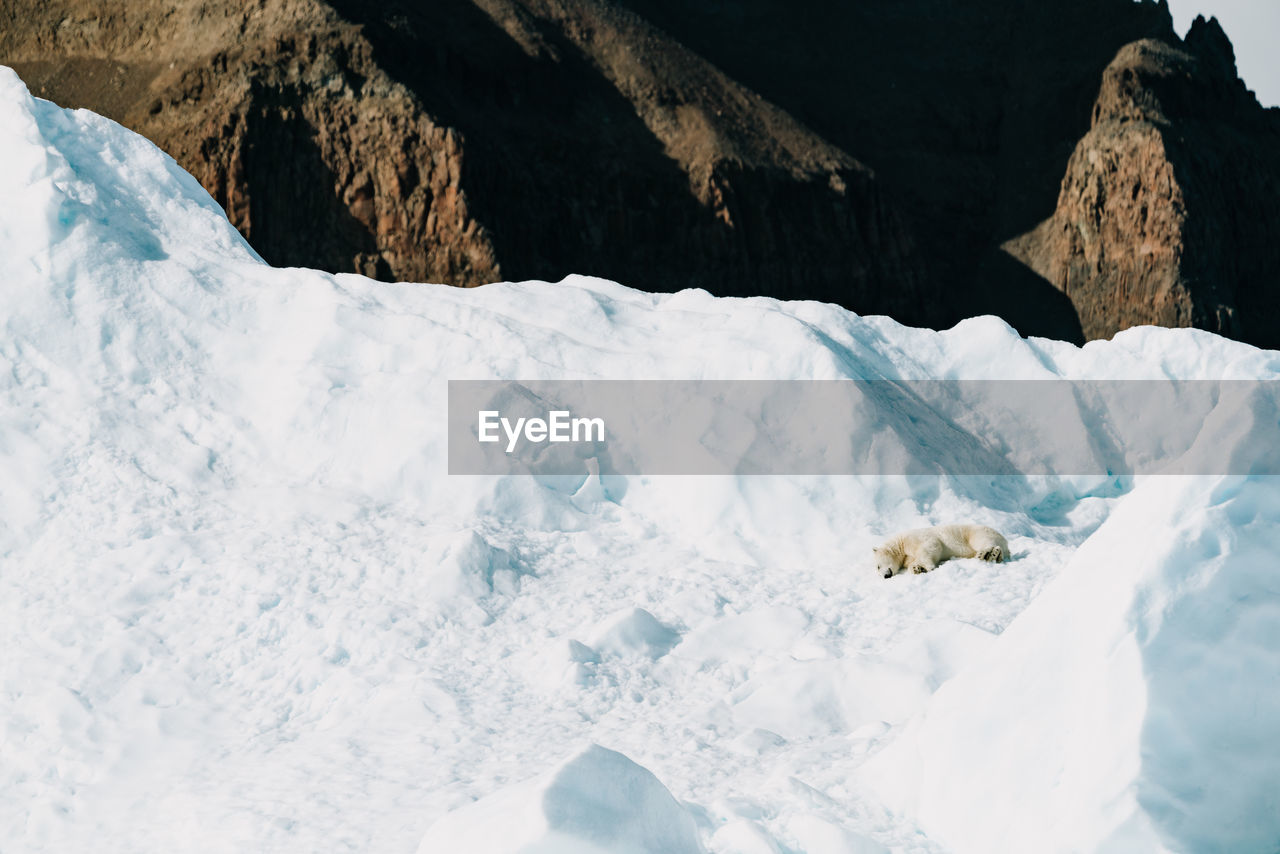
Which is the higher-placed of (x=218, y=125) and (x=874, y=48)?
(x=874, y=48)

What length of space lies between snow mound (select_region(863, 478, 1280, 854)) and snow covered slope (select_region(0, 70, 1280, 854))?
1 centimetres

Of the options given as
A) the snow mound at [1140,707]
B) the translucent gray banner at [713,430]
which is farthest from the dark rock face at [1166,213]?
the snow mound at [1140,707]

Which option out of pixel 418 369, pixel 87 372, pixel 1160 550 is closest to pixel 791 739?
pixel 1160 550

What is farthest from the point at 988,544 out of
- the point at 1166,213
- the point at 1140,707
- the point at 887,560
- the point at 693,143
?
the point at 1166,213

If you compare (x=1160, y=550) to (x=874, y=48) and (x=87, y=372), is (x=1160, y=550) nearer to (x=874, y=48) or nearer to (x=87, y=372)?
(x=87, y=372)

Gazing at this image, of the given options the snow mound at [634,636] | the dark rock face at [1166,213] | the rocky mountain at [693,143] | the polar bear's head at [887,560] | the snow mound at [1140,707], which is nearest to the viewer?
the snow mound at [1140,707]

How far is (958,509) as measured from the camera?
7.99 meters

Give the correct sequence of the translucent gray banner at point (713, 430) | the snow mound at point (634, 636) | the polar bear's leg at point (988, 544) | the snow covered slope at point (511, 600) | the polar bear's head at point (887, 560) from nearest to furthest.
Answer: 1. the snow covered slope at point (511, 600)
2. the snow mound at point (634, 636)
3. the polar bear's head at point (887, 560)
4. the polar bear's leg at point (988, 544)
5. the translucent gray banner at point (713, 430)

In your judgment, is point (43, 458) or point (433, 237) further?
point (433, 237)

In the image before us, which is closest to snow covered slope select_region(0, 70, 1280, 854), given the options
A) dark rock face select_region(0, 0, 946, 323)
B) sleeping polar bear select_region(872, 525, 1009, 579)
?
sleeping polar bear select_region(872, 525, 1009, 579)

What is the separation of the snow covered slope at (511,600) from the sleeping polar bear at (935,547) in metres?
0.13

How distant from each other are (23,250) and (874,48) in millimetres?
45872

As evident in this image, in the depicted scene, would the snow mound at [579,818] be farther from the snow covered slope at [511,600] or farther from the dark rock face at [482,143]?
the dark rock face at [482,143]

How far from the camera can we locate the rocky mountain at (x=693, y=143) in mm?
34688
